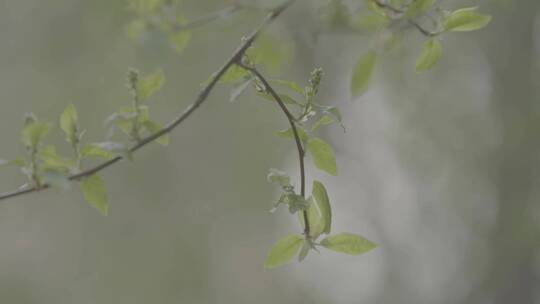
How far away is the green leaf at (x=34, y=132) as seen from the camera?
0.66 m

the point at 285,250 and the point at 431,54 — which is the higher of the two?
the point at 431,54

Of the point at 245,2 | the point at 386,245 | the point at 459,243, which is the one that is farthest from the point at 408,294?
the point at 245,2

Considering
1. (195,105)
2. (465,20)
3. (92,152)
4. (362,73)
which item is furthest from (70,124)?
(465,20)

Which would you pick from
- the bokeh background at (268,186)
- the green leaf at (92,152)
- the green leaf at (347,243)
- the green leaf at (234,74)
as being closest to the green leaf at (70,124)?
the green leaf at (92,152)

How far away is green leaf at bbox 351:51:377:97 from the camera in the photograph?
686mm

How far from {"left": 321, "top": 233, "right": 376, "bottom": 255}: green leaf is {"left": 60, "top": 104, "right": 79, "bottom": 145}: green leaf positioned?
24cm

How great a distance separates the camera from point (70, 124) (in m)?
0.72

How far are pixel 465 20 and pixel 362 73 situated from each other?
4.6 inches

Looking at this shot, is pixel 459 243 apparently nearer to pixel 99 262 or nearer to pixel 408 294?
pixel 408 294

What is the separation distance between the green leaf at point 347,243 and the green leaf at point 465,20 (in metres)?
0.21

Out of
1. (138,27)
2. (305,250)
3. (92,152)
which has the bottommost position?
(305,250)

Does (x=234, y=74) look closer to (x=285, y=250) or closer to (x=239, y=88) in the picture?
(x=239, y=88)

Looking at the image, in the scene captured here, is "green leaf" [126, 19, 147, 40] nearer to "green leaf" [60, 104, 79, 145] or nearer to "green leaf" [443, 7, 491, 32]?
"green leaf" [60, 104, 79, 145]

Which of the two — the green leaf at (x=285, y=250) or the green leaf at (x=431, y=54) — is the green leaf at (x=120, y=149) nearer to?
the green leaf at (x=285, y=250)
